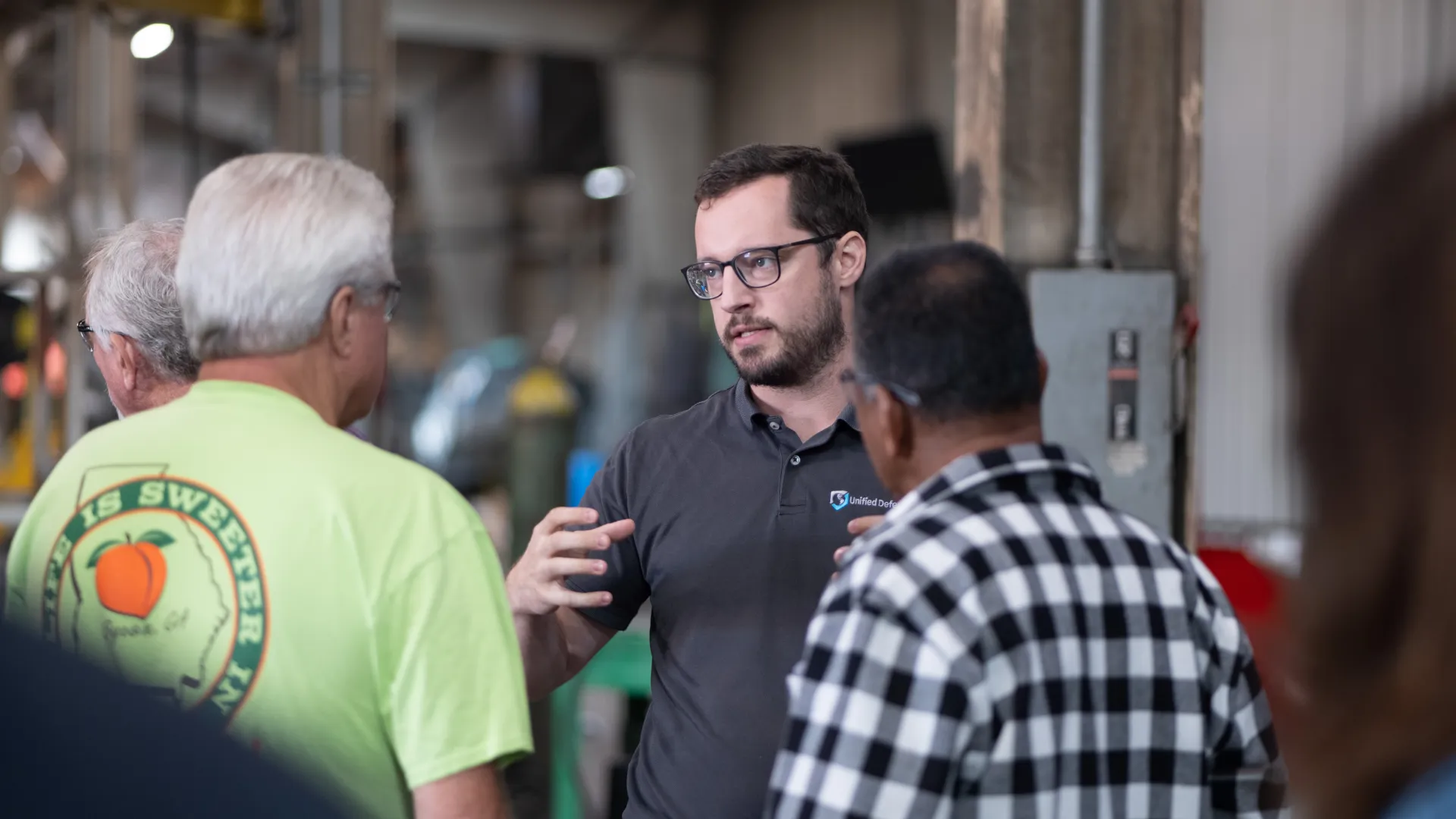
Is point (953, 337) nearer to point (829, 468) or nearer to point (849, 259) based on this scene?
point (829, 468)

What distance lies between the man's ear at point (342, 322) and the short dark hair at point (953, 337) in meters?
0.60

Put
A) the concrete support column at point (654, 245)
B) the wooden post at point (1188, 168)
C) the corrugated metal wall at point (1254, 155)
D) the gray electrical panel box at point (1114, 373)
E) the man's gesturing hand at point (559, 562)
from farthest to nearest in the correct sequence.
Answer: the concrete support column at point (654, 245) → the corrugated metal wall at point (1254, 155) → the wooden post at point (1188, 168) → the gray electrical panel box at point (1114, 373) → the man's gesturing hand at point (559, 562)

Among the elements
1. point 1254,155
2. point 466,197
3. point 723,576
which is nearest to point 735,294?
point 723,576

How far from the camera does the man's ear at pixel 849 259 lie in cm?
238

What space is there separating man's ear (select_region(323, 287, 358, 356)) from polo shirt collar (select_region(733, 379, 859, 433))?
0.86 metres

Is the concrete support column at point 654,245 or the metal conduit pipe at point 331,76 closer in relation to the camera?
the metal conduit pipe at point 331,76

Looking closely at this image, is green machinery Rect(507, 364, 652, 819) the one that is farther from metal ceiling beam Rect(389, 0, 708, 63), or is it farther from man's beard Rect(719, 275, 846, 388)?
metal ceiling beam Rect(389, 0, 708, 63)

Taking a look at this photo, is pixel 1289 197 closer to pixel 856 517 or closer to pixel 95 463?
pixel 856 517

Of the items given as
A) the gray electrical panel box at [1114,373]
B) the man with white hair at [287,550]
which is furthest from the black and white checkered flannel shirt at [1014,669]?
the gray electrical panel box at [1114,373]

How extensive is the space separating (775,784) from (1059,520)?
43cm

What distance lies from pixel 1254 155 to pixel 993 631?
1017 centimetres

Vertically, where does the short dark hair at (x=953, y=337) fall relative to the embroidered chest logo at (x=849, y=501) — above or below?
above

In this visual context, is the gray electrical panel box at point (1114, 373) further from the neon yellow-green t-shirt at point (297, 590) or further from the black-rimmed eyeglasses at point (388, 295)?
the neon yellow-green t-shirt at point (297, 590)

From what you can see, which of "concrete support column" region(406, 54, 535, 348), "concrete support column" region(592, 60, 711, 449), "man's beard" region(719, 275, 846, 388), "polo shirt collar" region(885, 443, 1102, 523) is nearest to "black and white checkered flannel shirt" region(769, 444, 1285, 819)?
"polo shirt collar" region(885, 443, 1102, 523)
